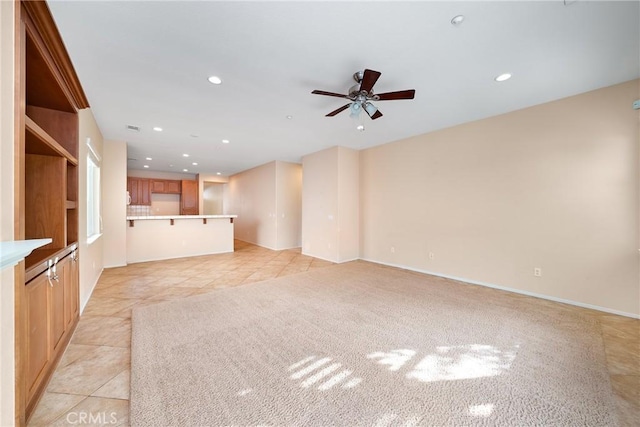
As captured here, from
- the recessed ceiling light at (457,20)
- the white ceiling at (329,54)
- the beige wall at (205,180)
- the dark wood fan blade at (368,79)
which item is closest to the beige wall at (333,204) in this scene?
the white ceiling at (329,54)

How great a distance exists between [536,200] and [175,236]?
23.3 ft

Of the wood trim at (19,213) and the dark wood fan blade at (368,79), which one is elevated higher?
the dark wood fan blade at (368,79)

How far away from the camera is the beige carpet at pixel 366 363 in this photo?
1413mm

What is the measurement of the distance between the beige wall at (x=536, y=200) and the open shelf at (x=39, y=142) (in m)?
4.82

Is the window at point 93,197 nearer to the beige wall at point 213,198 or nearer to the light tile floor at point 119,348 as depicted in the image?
the light tile floor at point 119,348

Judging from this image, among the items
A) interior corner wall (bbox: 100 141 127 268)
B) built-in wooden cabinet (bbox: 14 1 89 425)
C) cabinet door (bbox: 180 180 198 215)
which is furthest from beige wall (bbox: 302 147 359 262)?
cabinet door (bbox: 180 180 198 215)

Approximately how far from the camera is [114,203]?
4.75 metres

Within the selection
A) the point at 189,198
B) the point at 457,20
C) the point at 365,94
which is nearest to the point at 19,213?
the point at 365,94

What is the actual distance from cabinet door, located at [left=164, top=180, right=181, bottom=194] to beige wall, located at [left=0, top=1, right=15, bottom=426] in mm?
8705

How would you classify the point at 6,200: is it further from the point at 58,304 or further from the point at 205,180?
the point at 205,180

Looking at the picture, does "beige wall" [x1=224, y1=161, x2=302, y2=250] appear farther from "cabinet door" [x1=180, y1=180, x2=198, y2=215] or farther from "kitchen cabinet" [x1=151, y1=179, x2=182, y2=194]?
"kitchen cabinet" [x1=151, y1=179, x2=182, y2=194]

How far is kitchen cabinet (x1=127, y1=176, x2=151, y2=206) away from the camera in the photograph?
8.08m

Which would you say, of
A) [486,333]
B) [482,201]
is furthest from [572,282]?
[486,333]

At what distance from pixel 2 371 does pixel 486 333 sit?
3.36 metres
